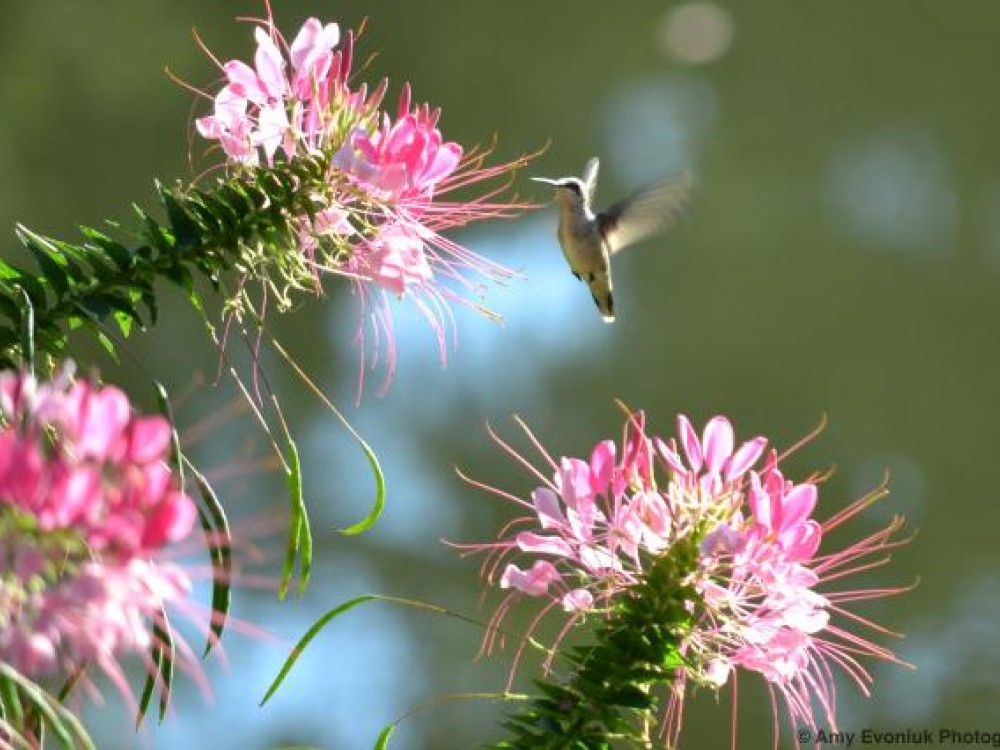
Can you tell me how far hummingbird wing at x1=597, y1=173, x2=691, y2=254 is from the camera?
938 millimetres

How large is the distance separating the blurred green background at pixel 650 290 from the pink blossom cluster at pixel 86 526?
7.46ft

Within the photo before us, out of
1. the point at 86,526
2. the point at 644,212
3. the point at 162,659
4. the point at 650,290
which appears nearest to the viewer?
the point at 86,526

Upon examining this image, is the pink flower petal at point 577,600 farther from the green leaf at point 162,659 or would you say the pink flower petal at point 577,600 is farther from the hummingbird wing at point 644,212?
the hummingbird wing at point 644,212

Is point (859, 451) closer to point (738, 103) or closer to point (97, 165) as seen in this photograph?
point (738, 103)

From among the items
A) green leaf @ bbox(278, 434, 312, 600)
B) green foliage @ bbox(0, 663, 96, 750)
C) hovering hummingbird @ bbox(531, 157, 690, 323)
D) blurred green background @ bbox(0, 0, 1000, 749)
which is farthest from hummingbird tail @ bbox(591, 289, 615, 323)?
blurred green background @ bbox(0, 0, 1000, 749)

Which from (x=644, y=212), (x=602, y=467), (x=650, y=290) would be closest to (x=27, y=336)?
(x=602, y=467)

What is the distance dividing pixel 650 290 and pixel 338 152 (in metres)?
2.39

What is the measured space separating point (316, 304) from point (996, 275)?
122cm

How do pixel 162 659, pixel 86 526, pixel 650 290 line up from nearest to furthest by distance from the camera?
pixel 86 526
pixel 162 659
pixel 650 290

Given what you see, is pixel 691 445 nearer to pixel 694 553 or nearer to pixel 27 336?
pixel 694 553

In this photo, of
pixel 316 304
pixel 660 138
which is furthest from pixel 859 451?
pixel 316 304

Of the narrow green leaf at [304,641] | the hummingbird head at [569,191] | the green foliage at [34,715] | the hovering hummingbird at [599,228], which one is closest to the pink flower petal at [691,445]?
the narrow green leaf at [304,641]

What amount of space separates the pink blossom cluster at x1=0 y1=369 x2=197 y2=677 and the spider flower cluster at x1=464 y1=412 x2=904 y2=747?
0.21 metres

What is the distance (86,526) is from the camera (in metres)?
0.33
